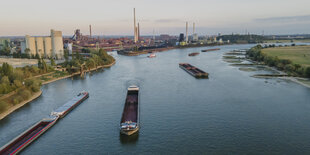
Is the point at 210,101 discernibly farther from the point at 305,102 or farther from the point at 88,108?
the point at 88,108

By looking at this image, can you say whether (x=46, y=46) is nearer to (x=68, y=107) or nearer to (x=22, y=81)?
(x=22, y=81)

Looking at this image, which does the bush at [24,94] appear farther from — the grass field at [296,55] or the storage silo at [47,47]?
the grass field at [296,55]

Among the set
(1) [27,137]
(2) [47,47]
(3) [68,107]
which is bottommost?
(1) [27,137]

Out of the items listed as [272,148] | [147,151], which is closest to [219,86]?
[272,148]

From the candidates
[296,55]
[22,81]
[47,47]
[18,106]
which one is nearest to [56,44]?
[47,47]

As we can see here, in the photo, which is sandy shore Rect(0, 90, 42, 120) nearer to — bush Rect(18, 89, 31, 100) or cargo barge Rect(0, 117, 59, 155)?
bush Rect(18, 89, 31, 100)

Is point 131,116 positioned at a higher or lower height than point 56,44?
lower
